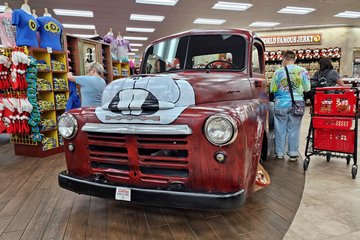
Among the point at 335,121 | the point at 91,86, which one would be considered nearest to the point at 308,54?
the point at 335,121

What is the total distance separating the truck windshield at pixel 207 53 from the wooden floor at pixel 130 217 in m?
1.36

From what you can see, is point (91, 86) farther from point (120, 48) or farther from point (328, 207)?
point (120, 48)

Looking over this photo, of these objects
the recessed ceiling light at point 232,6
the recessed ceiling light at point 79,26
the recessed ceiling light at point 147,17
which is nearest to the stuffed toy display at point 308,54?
the recessed ceiling light at point 232,6

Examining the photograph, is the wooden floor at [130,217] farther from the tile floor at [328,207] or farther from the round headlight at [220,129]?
the round headlight at [220,129]

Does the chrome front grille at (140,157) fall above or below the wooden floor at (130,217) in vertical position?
above

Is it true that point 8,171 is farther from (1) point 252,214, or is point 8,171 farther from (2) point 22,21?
(1) point 252,214

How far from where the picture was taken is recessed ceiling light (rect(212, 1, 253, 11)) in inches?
341

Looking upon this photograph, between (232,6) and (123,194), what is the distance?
8753mm

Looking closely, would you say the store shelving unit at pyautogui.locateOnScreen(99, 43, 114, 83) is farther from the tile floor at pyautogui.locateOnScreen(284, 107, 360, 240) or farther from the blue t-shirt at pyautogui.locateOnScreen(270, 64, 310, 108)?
the tile floor at pyautogui.locateOnScreen(284, 107, 360, 240)

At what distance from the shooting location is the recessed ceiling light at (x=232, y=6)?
28.4 feet

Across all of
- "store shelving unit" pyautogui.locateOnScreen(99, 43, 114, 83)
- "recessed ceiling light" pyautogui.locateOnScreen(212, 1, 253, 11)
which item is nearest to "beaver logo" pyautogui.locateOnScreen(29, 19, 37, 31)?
"store shelving unit" pyautogui.locateOnScreen(99, 43, 114, 83)

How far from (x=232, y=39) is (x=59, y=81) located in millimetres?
3331

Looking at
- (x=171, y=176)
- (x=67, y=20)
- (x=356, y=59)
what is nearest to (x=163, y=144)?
(x=171, y=176)

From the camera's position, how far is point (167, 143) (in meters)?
1.72
